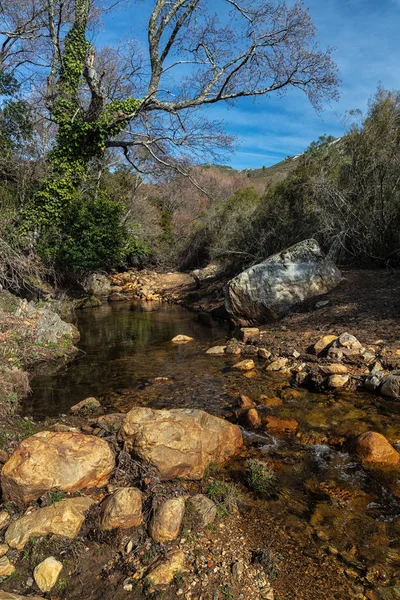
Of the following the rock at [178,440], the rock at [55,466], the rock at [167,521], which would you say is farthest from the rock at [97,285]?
the rock at [167,521]

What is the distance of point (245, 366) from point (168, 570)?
489 cm

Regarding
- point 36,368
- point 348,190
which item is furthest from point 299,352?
point 348,190

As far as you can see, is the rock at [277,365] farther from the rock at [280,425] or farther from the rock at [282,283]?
the rock at [282,283]

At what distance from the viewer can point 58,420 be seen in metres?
5.01

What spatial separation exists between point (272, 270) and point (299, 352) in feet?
11.7

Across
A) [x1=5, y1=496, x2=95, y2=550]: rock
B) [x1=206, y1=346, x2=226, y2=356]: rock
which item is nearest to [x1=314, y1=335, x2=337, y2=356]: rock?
[x1=206, y1=346, x2=226, y2=356]: rock

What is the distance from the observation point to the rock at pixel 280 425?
4.69 meters

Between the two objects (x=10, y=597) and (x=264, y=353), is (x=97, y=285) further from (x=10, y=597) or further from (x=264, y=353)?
(x=10, y=597)

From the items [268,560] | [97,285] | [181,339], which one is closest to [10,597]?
[268,560]

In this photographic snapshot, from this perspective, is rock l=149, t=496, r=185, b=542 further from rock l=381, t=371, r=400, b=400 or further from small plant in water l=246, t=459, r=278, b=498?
rock l=381, t=371, r=400, b=400

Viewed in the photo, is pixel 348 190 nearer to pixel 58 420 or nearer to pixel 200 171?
pixel 200 171

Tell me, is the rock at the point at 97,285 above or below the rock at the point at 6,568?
above

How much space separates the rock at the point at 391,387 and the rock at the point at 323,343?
1.64 m

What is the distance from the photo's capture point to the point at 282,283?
10.3m
